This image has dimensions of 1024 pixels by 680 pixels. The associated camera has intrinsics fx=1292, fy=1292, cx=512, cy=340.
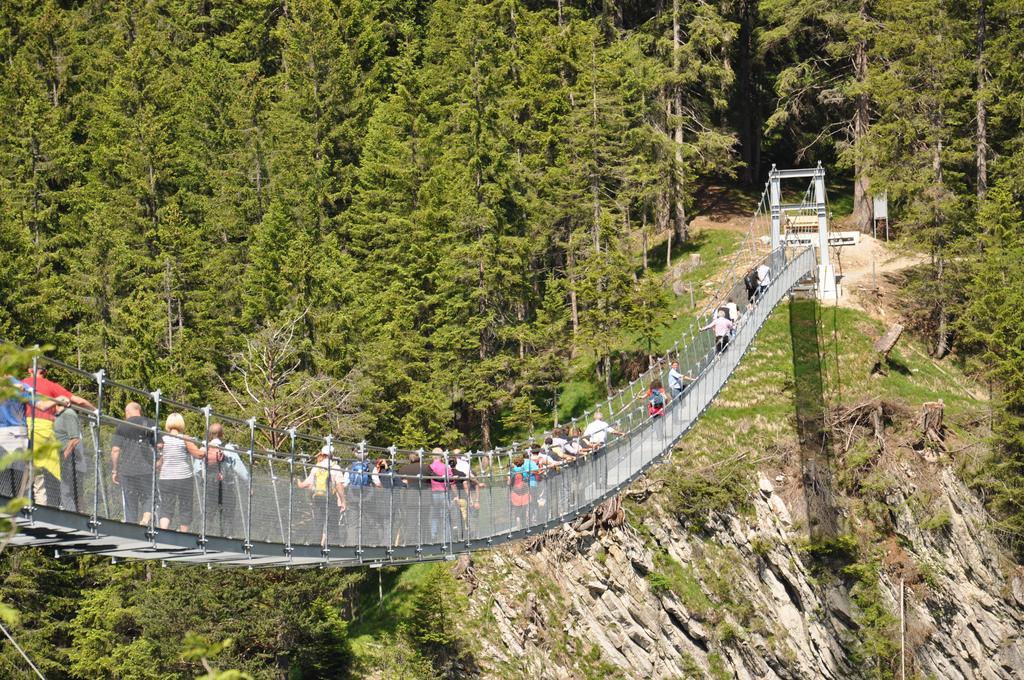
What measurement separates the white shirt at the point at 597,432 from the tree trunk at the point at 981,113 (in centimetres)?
1674

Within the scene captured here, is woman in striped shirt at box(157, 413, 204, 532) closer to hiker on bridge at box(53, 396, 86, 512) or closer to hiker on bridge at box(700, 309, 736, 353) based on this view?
hiker on bridge at box(53, 396, 86, 512)

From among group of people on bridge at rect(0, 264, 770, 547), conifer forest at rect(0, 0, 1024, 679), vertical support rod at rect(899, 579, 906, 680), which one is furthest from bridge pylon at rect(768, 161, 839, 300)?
group of people on bridge at rect(0, 264, 770, 547)

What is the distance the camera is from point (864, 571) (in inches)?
1000

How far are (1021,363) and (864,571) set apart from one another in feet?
18.6

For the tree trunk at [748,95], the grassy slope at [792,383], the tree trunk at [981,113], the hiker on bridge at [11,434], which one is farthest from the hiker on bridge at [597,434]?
the tree trunk at [748,95]

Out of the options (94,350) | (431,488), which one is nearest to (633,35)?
(94,350)

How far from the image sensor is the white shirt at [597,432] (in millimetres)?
16938

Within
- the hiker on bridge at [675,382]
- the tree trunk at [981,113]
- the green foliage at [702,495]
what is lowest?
the green foliage at [702,495]

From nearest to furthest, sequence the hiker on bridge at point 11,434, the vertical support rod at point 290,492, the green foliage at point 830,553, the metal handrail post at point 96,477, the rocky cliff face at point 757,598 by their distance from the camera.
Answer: the hiker on bridge at point 11,434, the metal handrail post at point 96,477, the vertical support rod at point 290,492, the rocky cliff face at point 757,598, the green foliage at point 830,553

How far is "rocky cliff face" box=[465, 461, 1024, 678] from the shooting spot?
2409 centimetres

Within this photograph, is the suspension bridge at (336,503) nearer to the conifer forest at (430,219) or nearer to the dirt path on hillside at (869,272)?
the conifer forest at (430,219)

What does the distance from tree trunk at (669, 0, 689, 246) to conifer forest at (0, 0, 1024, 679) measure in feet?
0.32

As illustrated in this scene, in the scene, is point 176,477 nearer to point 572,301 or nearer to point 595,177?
point 572,301

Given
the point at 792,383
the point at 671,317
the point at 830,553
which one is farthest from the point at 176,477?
the point at 792,383
